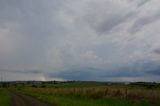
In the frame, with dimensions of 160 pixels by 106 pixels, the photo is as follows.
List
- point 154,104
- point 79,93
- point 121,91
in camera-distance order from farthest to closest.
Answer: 1. point 79,93
2. point 121,91
3. point 154,104

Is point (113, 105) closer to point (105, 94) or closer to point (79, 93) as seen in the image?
point (105, 94)

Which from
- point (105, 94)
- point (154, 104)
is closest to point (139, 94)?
point (154, 104)

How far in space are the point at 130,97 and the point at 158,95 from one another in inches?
207

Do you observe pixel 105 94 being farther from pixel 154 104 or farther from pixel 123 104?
pixel 154 104

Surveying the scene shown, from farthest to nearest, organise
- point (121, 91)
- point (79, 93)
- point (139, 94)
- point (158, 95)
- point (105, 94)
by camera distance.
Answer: point (79, 93) → point (105, 94) → point (121, 91) → point (139, 94) → point (158, 95)

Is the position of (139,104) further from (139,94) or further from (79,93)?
(79,93)

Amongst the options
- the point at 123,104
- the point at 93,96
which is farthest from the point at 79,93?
the point at 123,104

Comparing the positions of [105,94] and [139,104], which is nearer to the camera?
[139,104]

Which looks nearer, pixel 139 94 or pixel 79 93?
pixel 139 94

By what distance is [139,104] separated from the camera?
102 ft

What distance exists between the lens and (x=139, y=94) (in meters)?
36.2

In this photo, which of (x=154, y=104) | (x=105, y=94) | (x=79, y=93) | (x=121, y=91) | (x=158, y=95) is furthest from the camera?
(x=79, y=93)

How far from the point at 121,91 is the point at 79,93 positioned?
57.6ft

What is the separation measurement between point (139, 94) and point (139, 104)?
5.29 m
